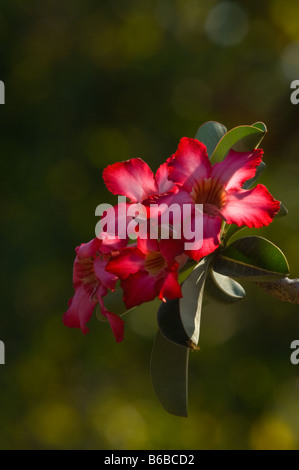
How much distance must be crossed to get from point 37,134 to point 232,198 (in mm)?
2833

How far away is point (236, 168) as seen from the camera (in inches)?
32.6

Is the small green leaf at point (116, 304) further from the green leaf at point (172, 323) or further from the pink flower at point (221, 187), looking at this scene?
the pink flower at point (221, 187)

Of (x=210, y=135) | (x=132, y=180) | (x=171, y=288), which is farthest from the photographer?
(x=210, y=135)

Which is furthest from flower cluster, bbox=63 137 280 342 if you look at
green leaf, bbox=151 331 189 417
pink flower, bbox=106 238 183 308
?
green leaf, bbox=151 331 189 417

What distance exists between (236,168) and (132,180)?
0.13 meters

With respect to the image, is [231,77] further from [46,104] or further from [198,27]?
[46,104]

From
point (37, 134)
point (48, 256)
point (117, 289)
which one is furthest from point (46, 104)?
point (117, 289)

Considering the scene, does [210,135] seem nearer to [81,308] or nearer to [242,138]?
[242,138]

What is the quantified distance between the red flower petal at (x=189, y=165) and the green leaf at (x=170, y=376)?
0.22 metres

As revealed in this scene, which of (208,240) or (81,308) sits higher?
(208,240)

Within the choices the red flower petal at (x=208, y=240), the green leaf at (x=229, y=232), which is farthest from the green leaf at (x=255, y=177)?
the red flower petal at (x=208, y=240)

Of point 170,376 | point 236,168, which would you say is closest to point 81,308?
point 170,376

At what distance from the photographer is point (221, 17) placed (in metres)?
3.73

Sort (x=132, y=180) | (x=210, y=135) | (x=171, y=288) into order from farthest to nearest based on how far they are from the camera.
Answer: (x=210, y=135)
(x=132, y=180)
(x=171, y=288)
